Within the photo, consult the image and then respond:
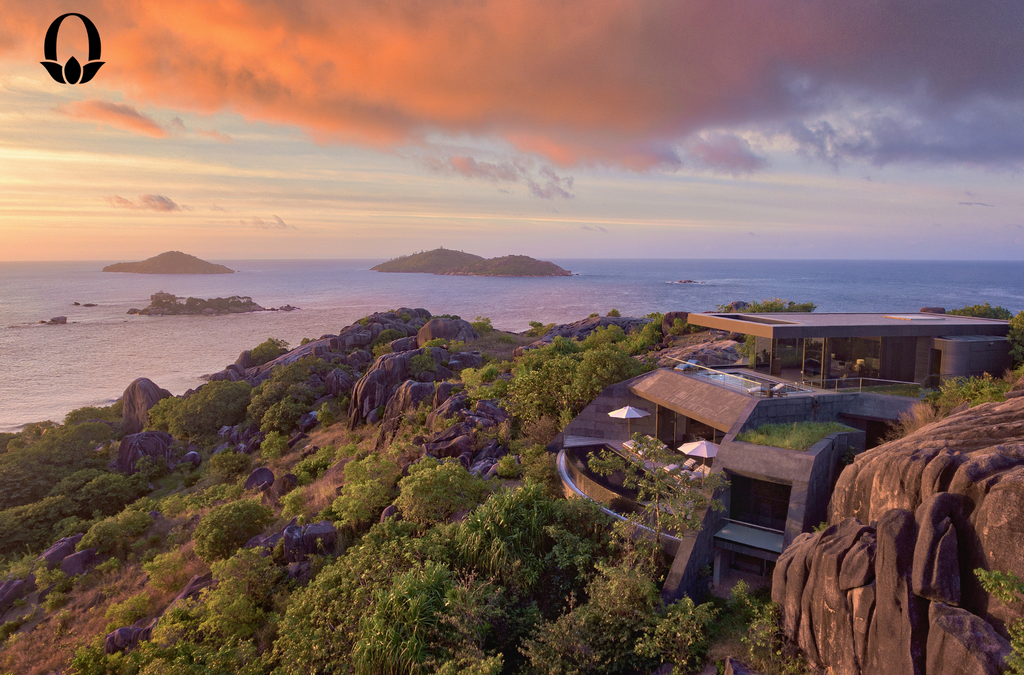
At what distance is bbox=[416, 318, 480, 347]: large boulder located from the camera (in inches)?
2640

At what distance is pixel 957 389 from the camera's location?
65.0ft

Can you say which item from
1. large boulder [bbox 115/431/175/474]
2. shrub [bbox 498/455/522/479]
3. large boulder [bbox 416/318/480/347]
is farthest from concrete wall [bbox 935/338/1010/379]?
large boulder [bbox 115/431/175/474]

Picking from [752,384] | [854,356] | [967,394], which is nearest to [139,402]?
[752,384]

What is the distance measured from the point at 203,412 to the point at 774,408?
2118 inches

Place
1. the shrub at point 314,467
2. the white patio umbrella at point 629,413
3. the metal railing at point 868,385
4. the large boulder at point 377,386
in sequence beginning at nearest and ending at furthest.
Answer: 1. the metal railing at point 868,385
2. the white patio umbrella at point 629,413
3. the shrub at point 314,467
4. the large boulder at point 377,386

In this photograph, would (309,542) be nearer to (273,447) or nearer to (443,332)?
(273,447)

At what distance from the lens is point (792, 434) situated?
1864cm

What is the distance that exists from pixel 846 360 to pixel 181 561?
33828 mm

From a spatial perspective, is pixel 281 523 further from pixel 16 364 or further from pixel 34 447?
pixel 16 364

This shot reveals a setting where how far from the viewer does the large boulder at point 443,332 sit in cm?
6706

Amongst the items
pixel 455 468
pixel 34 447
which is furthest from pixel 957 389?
pixel 34 447

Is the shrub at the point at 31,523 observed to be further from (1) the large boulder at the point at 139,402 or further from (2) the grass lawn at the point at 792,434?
(2) the grass lawn at the point at 792,434

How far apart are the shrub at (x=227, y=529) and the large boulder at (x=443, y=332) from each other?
4156 cm

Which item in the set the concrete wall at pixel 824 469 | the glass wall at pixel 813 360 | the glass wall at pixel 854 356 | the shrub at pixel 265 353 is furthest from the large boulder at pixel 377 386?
the shrub at pixel 265 353
